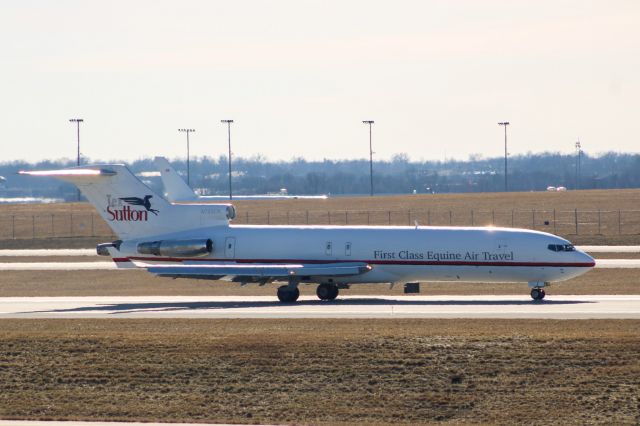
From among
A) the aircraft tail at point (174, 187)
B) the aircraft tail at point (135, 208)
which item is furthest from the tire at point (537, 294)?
the aircraft tail at point (174, 187)

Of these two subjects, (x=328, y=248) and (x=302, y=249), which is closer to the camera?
(x=328, y=248)

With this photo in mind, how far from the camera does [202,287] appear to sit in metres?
59.5

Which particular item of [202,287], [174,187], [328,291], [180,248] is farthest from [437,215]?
[180,248]

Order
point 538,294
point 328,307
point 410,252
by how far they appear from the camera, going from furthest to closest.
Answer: point 410,252 < point 538,294 < point 328,307

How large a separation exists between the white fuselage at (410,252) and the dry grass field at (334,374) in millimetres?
10361

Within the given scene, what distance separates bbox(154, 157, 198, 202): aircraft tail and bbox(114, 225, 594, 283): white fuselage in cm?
4208

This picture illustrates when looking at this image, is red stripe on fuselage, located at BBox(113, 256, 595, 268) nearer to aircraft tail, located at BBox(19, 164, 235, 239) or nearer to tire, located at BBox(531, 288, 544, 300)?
tire, located at BBox(531, 288, 544, 300)

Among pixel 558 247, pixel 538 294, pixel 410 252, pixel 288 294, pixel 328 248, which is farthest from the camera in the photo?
pixel 328 248

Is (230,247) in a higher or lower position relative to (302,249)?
higher

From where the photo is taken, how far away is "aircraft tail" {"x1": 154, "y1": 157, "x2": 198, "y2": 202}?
3693 inches

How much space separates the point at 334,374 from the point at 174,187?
62.9m

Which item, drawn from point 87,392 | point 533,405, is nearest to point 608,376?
point 533,405

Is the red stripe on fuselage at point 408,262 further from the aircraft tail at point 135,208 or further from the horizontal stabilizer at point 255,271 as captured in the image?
the aircraft tail at point 135,208

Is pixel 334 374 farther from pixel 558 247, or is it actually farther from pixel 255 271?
pixel 558 247
